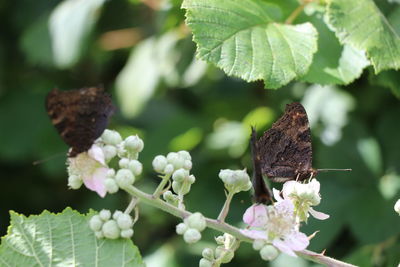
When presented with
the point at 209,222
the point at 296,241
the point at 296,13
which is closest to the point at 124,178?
the point at 209,222

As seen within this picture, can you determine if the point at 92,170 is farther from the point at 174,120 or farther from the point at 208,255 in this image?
the point at 174,120

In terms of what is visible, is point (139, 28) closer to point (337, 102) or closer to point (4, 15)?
point (4, 15)

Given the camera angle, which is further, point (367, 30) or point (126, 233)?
point (367, 30)

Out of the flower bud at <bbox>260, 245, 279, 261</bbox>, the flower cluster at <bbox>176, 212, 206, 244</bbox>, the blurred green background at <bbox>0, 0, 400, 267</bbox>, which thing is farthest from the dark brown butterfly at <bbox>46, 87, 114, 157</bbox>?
the blurred green background at <bbox>0, 0, 400, 267</bbox>

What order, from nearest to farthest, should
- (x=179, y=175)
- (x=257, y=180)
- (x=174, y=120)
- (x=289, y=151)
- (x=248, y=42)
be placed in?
(x=257, y=180) < (x=179, y=175) < (x=289, y=151) < (x=248, y=42) < (x=174, y=120)

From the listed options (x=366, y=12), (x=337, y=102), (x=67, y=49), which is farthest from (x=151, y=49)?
(x=366, y=12)

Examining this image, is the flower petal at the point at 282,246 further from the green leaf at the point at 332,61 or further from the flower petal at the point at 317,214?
the green leaf at the point at 332,61
